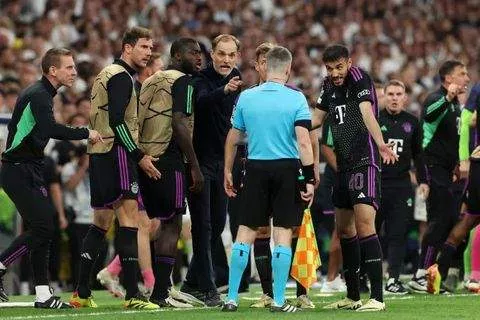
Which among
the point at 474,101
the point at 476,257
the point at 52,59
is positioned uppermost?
the point at 52,59

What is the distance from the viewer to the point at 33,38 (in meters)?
21.0

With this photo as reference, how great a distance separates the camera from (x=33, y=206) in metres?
12.2

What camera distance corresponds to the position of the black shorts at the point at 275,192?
11328mm

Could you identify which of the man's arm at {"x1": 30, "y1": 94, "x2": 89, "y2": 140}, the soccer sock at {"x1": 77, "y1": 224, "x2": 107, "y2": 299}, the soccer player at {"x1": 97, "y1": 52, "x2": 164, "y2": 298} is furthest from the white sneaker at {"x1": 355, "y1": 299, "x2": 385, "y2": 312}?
the man's arm at {"x1": 30, "y1": 94, "x2": 89, "y2": 140}

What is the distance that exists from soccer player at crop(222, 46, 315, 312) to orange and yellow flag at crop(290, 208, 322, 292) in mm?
987

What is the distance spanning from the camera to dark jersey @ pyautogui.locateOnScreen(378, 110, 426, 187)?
587 inches

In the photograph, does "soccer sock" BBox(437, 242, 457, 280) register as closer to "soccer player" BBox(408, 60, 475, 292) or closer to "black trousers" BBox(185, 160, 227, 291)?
"soccer player" BBox(408, 60, 475, 292)

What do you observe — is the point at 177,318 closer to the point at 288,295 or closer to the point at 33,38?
the point at 288,295

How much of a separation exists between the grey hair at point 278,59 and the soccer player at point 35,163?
6.70ft

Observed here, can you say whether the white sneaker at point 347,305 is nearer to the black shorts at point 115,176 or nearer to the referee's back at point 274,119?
the referee's back at point 274,119

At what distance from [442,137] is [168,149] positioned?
4.12m

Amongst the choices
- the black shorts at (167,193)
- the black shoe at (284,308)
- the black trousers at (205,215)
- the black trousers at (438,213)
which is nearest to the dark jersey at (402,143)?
the black trousers at (438,213)

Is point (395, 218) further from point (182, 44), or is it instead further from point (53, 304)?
point (53, 304)

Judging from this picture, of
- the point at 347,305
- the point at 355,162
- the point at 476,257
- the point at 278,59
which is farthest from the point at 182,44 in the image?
the point at 476,257
